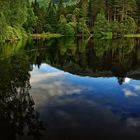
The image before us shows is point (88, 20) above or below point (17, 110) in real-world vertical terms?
above

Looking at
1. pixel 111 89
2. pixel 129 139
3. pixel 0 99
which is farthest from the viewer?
pixel 111 89

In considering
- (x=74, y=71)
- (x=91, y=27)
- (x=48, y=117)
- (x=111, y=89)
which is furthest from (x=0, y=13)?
(x=91, y=27)

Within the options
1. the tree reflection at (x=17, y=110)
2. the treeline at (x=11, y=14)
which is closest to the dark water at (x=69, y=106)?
the tree reflection at (x=17, y=110)

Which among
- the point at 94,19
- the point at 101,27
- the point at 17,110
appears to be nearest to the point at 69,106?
the point at 17,110

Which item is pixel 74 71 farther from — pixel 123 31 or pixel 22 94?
pixel 123 31

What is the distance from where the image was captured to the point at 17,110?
17.6 metres

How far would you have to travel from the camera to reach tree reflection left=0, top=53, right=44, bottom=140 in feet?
47.2

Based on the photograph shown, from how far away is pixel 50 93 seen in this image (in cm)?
2278

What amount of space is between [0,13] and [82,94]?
39.6 meters

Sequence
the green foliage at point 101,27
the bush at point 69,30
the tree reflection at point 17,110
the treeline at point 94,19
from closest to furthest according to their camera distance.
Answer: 1. the tree reflection at point 17,110
2. the green foliage at point 101,27
3. the treeline at point 94,19
4. the bush at point 69,30

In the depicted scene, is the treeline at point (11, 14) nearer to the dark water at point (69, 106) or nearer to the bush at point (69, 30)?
the dark water at point (69, 106)

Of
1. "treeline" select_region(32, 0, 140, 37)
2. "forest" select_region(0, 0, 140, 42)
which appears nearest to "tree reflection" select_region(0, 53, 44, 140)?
"forest" select_region(0, 0, 140, 42)

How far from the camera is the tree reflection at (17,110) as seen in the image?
1440cm

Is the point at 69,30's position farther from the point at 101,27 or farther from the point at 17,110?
the point at 17,110
